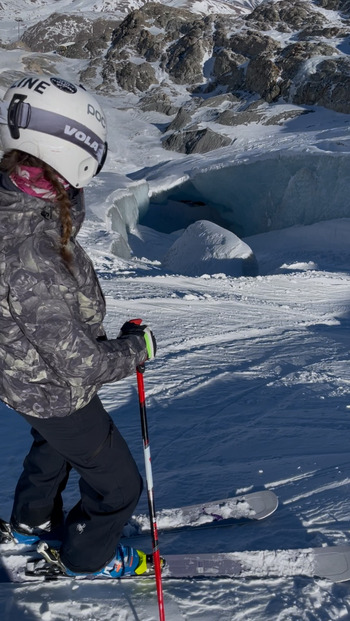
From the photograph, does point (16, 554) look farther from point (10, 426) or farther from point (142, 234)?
point (142, 234)

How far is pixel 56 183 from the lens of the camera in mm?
1738

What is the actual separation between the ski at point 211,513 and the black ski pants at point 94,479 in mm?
562

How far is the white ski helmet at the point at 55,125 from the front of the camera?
1.77 meters

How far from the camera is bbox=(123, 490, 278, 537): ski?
267 centimetres

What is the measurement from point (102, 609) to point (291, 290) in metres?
7.39

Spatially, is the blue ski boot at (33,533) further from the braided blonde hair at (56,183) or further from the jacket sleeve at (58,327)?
the braided blonde hair at (56,183)

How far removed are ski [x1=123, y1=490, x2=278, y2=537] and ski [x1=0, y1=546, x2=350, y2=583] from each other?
318 millimetres

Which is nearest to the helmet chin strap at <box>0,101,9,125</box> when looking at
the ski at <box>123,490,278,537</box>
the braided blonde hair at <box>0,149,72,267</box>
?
the braided blonde hair at <box>0,149,72,267</box>

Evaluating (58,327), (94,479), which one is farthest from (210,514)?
(58,327)

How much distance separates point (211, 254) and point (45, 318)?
12.4m

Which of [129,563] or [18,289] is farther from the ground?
[18,289]

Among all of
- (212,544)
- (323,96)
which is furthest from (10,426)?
(323,96)

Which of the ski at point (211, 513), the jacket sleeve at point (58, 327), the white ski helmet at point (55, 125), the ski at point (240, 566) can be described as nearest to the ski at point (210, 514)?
the ski at point (211, 513)

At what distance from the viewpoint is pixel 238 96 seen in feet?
115
